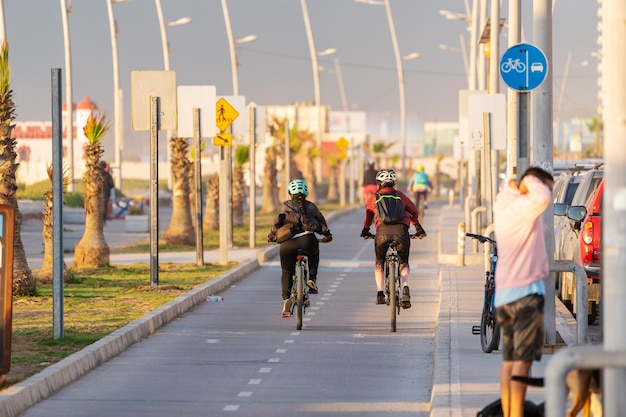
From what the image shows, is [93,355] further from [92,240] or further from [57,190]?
[92,240]

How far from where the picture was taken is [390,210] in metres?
17.6

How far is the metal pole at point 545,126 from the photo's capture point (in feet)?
48.3

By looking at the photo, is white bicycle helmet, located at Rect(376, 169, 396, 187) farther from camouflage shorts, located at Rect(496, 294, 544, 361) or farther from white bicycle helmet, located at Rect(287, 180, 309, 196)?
camouflage shorts, located at Rect(496, 294, 544, 361)

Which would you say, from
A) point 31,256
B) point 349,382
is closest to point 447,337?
point 349,382

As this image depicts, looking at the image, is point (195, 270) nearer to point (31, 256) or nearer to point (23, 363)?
point (31, 256)

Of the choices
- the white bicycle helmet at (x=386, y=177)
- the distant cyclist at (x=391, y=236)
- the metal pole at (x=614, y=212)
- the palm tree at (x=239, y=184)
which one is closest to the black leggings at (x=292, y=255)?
the distant cyclist at (x=391, y=236)

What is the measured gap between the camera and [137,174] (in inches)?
5187

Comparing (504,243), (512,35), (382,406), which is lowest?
(382,406)

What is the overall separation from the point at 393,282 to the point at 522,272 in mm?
7455

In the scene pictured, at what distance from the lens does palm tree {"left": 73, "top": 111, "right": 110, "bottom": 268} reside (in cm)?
2581

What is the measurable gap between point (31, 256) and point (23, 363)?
17623mm

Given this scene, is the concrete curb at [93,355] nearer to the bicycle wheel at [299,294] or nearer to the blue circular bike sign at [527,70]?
the bicycle wheel at [299,294]

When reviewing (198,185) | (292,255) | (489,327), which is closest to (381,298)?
(292,255)

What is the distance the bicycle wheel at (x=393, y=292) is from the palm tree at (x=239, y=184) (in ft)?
92.4
